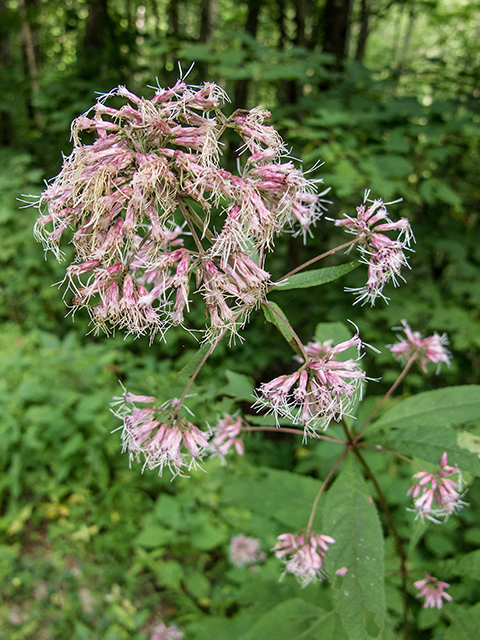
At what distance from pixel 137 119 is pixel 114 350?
12.0 feet

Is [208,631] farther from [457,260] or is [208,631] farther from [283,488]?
[457,260]

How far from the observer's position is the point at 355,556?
1134 mm

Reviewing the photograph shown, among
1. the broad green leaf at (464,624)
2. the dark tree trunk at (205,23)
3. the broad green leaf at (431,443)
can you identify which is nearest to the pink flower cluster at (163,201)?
the broad green leaf at (431,443)

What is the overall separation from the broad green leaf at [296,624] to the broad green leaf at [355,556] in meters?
0.54

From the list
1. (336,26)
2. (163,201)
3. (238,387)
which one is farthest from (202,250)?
(336,26)

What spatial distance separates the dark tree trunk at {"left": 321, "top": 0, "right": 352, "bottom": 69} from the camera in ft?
13.6

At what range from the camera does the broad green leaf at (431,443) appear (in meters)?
1.21

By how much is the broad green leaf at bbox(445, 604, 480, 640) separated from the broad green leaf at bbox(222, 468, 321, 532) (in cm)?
56

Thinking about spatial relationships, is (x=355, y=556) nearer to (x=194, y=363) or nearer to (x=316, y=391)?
(x=316, y=391)

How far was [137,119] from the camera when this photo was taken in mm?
1001

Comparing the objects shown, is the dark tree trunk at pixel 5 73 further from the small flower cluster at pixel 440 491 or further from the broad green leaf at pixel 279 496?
the small flower cluster at pixel 440 491

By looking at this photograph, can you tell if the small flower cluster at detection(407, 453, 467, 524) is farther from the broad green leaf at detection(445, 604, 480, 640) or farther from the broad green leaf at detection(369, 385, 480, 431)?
the broad green leaf at detection(445, 604, 480, 640)

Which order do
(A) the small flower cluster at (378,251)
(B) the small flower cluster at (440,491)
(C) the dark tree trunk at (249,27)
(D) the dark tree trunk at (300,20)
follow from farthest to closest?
(C) the dark tree trunk at (249,27) → (D) the dark tree trunk at (300,20) → (B) the small flower cluster at (440,491) → (A) the small flower cluster at (378,251)

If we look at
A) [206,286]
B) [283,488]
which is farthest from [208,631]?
[206,286]
